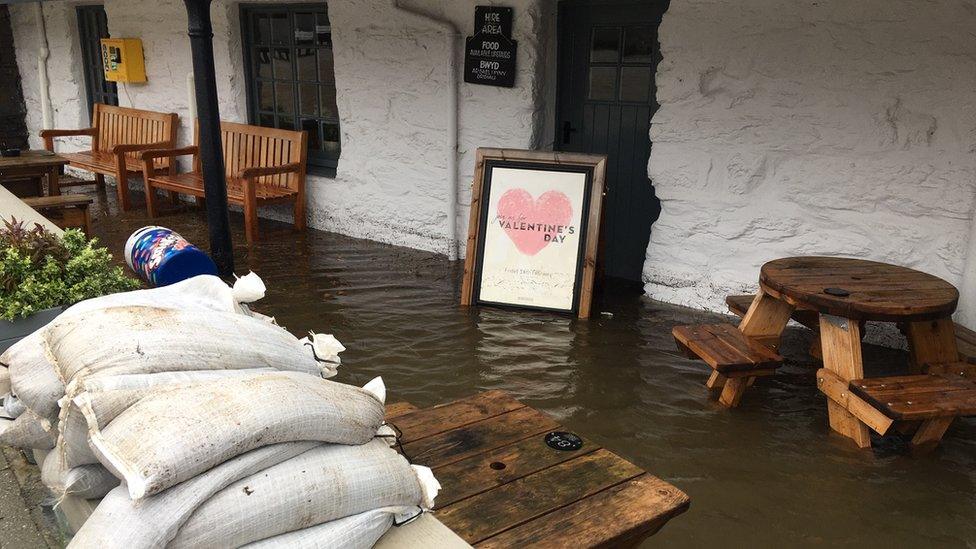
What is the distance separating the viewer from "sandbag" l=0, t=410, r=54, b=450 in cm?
206

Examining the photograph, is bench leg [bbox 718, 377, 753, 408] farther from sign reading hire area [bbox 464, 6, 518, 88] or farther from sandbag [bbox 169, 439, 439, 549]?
sign reading hire area [bbox 464, 6, 518, 88]

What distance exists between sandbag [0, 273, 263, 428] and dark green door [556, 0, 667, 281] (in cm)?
366

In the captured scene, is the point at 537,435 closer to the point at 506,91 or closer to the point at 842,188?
the point at 842,188

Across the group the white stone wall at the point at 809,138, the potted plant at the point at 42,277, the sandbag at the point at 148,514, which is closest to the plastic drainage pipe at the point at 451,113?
the white stone wall at the point at 809,138

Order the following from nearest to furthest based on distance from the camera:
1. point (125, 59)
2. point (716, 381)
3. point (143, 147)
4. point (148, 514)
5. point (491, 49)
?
point (148, 514), point (716, 381), point (491, 49), point (143, 147), point (125, 59)

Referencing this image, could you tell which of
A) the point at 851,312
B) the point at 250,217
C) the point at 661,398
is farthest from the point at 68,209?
the point at 851,312

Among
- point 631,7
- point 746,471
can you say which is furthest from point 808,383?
point 631,7

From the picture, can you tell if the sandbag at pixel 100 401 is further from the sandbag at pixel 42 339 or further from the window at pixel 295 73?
the window at pixel 295 73

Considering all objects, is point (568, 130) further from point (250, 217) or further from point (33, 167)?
point (33, 167)

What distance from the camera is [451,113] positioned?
6109 mm

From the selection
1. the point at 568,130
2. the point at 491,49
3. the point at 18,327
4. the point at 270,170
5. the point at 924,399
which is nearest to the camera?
the point at 18,327

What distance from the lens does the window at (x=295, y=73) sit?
7180mm

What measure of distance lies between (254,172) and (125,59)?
2982 mm

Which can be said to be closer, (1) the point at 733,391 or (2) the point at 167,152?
(1) the point at 733,391
